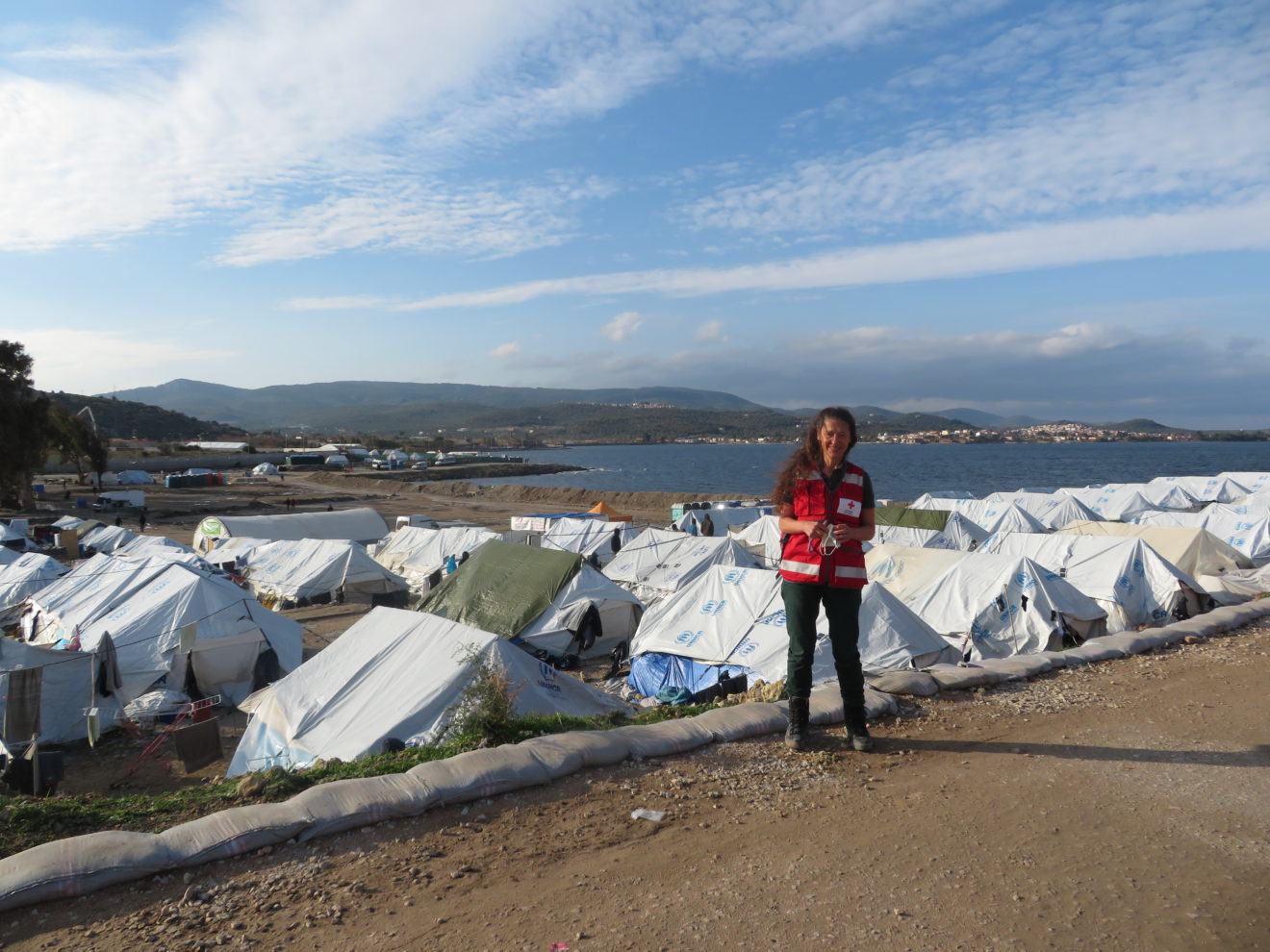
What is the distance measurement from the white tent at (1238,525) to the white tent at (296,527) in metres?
33.2

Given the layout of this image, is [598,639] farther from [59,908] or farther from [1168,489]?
[1168,489]

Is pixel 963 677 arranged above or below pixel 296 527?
above

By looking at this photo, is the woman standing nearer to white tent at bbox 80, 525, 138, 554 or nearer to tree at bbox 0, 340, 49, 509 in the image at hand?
white tent at bbox 80, 525, 138, 554

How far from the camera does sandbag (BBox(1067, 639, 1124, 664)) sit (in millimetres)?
8078

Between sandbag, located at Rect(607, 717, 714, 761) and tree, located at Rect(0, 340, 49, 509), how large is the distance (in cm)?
5443

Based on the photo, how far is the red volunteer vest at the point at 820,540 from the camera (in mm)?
5156

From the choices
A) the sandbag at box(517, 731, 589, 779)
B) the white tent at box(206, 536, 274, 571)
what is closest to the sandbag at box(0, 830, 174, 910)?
the sandbag at box(517, 731, 589, 779)

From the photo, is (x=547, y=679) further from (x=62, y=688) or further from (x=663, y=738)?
(x=62, y=688)

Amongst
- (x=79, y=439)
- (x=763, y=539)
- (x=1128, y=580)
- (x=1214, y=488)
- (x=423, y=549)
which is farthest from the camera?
(x=79, y=439)

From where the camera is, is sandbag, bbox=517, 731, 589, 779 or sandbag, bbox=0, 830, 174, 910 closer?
sandbag, bbox=0, 830, 174, 910

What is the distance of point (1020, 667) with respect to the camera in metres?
7.44

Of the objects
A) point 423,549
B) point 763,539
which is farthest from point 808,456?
point 423,549

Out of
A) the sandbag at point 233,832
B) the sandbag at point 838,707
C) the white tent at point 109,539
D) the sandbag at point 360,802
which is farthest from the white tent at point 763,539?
the white tent at point 109,539

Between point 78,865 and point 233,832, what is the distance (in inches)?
25.8
